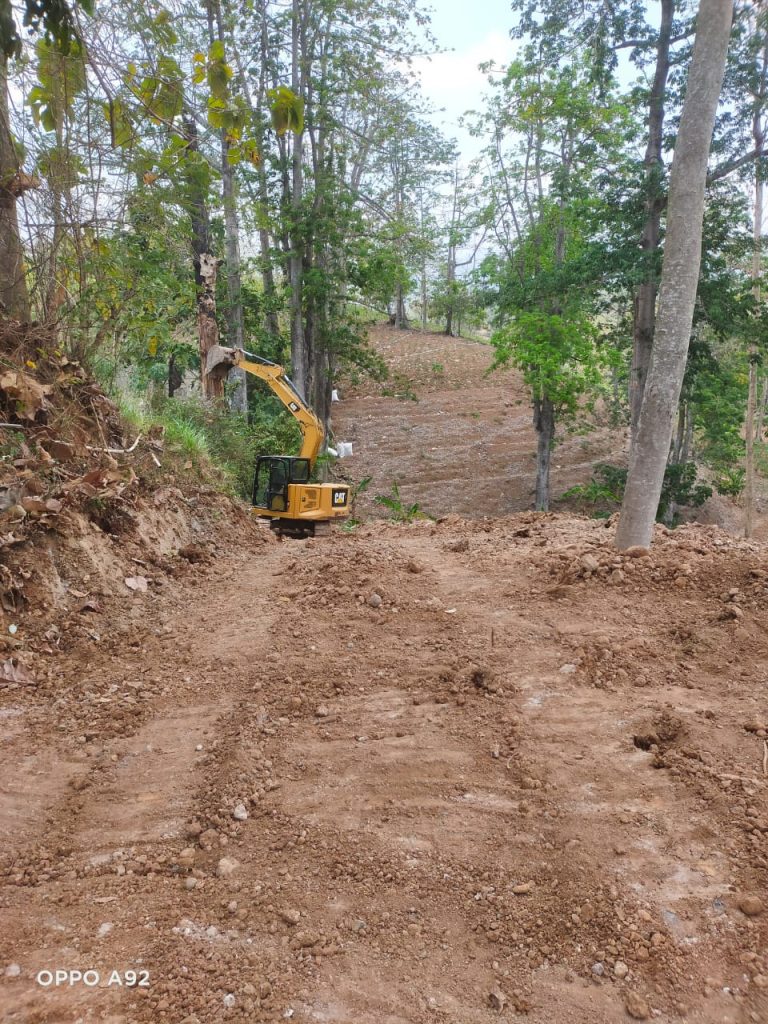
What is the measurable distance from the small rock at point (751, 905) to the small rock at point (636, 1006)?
1.72 ft

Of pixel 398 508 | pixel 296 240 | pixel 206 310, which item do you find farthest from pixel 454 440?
pixel 206 310

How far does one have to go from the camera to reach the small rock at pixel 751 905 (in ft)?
6.98

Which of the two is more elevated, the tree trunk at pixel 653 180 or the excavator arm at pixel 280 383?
the tree trunk at pixel 653 180

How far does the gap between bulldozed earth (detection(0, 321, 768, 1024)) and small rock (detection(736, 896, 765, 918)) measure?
0.06 feet

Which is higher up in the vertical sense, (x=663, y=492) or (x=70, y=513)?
(x=70, y=513)

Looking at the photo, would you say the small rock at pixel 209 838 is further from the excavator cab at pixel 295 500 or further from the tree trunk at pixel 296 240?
the tree trunk at pixel 296 240

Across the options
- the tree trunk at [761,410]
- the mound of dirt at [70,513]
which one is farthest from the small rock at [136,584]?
the tree trunk at [761,410]

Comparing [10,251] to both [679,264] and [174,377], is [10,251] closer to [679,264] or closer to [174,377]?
[679,264]

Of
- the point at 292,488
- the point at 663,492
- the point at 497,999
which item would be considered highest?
the point at 292,488

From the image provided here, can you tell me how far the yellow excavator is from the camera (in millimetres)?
10305

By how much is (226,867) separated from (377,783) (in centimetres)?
79

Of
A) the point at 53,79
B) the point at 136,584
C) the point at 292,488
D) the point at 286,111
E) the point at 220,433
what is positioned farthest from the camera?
the point at 220,433

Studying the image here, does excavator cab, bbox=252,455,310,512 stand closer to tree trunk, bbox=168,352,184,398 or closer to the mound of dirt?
the mound of dirt

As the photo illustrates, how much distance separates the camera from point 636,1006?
73.4 inches
